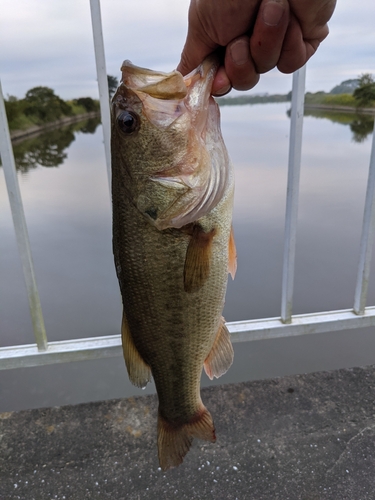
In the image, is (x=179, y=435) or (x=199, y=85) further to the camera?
(x=179, y=435)

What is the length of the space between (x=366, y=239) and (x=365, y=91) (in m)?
1.92

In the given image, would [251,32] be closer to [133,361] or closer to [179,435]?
[133,361]

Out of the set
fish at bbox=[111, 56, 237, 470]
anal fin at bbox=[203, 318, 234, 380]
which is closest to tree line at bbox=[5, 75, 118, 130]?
fish at bbox=[111, 56, 237, 470]

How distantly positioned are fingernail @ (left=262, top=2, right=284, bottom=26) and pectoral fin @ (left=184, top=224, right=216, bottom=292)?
0.49 meters

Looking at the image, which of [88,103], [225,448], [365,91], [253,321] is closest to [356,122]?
[365,91]

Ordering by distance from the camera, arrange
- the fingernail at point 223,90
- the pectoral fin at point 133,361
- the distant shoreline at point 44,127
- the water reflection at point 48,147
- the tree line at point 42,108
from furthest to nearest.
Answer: the water reflection at point 48,147 < the distant shoreline at point 44,127 < the tree line at point 42,108 < the pectoral fin at point 133,361 < the fingernail at point 223,90

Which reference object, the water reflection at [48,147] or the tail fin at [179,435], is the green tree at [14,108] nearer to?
the water reflection at [48,147]

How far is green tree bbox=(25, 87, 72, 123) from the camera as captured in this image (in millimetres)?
3781

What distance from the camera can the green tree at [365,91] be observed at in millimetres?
2903

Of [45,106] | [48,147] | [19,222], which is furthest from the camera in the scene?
[48,147]

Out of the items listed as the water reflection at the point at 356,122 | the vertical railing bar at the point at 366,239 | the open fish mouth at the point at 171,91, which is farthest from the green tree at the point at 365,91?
the open fish mouth at the point at 171,91

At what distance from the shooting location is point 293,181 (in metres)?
1.70

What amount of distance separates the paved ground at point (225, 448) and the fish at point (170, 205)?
0.82 metres

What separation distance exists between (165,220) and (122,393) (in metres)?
1.63
